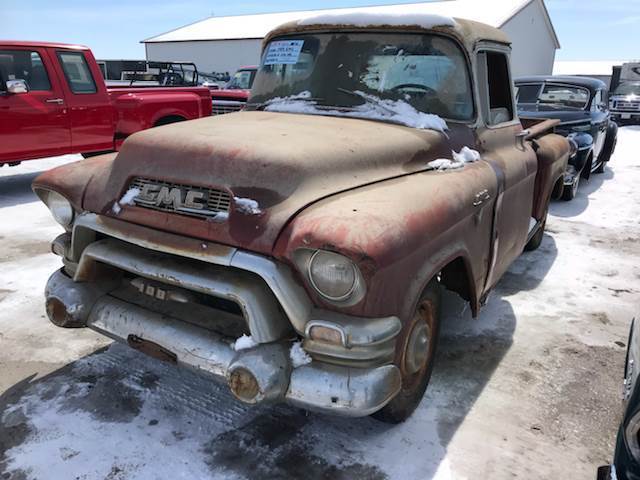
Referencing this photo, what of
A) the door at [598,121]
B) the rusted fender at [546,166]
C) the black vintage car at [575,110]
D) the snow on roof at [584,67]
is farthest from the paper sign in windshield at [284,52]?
the snow on roof at [584,67]

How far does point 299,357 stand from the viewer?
→ 90.1 inches

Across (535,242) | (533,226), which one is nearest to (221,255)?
→ (533,226)

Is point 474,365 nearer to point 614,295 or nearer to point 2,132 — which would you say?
point 614,295

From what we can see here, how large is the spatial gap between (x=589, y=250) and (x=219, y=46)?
33.5 m

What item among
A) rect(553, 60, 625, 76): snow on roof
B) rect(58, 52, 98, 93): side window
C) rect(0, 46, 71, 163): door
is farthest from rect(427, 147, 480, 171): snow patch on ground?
rect(553, 60, 625, 76): snow on roof

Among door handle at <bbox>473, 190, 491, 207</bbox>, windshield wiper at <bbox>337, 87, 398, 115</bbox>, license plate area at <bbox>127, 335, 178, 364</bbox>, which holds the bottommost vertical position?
license plate area at <bbox>127, 335, 178, 364</bbox>

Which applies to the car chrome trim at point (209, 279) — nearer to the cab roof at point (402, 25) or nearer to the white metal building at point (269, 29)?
the cab roof at point (402, 25)

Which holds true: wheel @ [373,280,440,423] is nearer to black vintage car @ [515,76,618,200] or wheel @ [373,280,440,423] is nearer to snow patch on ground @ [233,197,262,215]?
snow patch on ground @ [233,197,262,215]

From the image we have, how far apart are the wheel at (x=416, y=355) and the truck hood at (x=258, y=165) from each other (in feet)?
→ 2.25

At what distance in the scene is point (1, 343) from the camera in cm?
356

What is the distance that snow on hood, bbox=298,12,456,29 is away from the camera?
3398 millimetres

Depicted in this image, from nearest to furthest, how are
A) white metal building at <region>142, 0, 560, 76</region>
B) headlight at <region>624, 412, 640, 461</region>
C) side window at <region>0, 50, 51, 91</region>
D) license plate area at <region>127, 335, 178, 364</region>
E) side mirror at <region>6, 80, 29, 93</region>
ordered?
headlight at <region>624, 412, 640, 461</region> → license plate area at <region>127, 335, 178, 364</region> → side mirror at <region>6, 80, 29, 93</region> → side window at <region>0, 50, 51, 91</region> → white metal building at <region>142, 0, 560, 76</region>

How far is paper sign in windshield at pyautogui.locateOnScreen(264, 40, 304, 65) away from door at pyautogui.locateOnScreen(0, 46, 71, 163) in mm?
4697

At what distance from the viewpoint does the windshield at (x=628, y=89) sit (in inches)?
840
